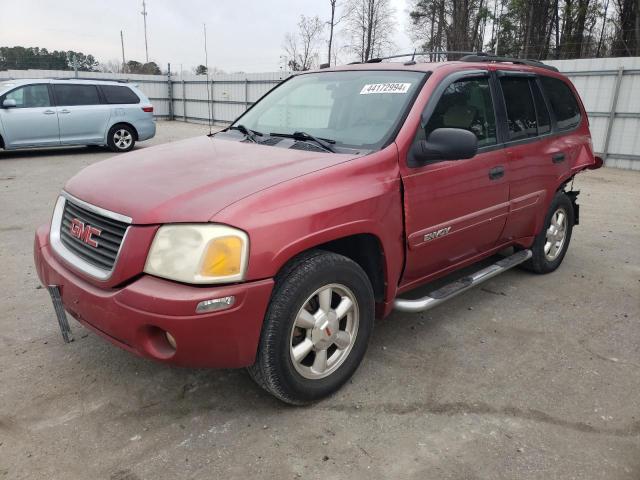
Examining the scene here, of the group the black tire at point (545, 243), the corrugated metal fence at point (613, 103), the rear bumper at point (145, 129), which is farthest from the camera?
the rear bumper at point (145, 129)

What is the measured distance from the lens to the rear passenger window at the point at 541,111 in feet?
13.9

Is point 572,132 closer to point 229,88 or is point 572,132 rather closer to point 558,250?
point 558,250

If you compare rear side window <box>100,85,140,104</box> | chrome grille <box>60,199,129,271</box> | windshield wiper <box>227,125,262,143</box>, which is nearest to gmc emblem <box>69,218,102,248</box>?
chrome grille <box>60,199,129,271</box>

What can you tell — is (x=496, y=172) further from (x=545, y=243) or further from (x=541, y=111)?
(x=545, y=243)

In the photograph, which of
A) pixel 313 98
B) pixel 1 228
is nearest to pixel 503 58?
pixel 313 98

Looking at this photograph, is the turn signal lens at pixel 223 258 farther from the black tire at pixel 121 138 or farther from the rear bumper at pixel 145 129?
the rear bumper at pixel 145 129

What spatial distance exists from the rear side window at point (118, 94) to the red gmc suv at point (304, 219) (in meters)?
9.54

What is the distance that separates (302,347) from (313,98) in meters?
1.97

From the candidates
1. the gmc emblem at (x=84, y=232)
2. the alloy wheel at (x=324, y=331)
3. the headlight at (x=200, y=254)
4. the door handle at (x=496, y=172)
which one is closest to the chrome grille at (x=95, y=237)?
the gmc emblem at (x=84, y=232)

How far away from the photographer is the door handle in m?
3.60

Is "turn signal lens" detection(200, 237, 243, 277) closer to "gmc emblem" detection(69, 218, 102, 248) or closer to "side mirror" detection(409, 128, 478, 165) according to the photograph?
"gmc emblem" detection(69, 218, 102, 248)

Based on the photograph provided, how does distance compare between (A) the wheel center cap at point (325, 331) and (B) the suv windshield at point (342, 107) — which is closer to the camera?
(A) the wheel center cap at point (325, 331)

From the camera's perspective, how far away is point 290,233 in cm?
238

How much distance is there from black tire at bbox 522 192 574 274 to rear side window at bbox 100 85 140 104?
1070cm
